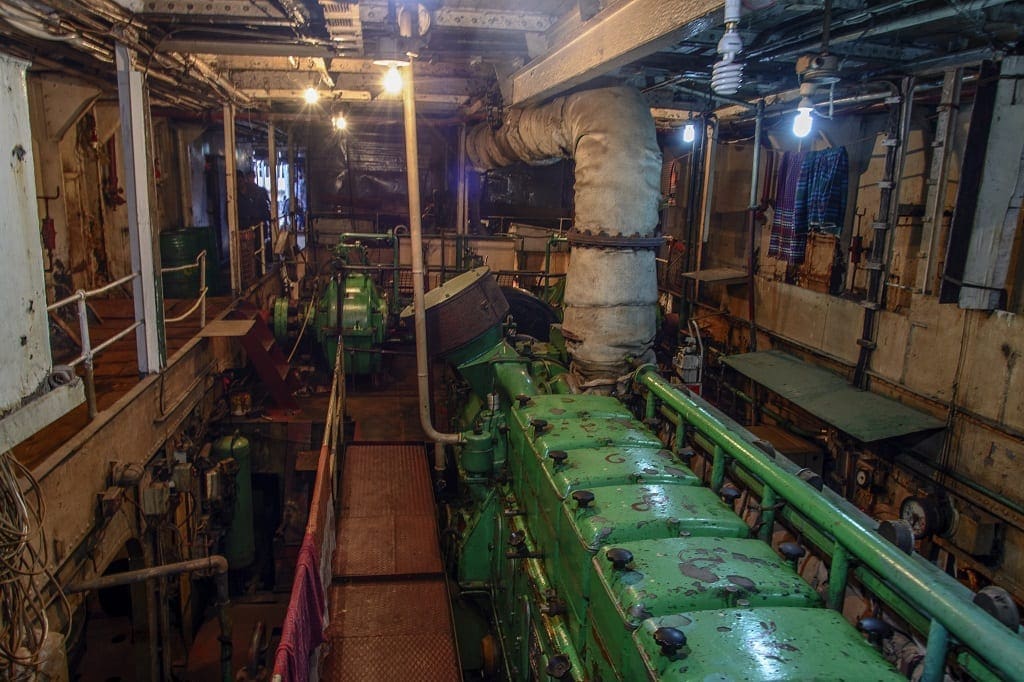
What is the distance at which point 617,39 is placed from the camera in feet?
12.7

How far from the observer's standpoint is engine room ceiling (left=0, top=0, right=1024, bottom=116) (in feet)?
13.0

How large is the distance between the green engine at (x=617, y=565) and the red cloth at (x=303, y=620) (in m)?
1.20

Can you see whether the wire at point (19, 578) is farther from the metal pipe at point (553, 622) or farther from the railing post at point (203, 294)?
the railing post at point (203, 294)

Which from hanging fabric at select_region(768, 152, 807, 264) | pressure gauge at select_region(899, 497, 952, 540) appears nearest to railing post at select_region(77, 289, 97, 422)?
pressure gauge at select_region(899, 497, 952, 540)

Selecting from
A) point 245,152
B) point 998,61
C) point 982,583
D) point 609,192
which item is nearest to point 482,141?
point 609,192

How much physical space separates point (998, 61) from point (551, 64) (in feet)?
12.1

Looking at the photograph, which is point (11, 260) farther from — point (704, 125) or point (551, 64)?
point (704, 125)

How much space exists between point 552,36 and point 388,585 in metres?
4.62

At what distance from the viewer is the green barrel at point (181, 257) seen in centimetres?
1070

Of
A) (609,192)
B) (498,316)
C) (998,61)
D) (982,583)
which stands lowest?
(982,583)

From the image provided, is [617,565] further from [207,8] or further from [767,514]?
[207,8]

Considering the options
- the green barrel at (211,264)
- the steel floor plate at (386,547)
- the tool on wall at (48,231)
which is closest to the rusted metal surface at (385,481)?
the steel floor plate at (386,547)

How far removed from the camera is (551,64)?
5.20m

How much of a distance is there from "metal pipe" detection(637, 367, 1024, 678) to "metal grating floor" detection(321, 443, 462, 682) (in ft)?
8.70
